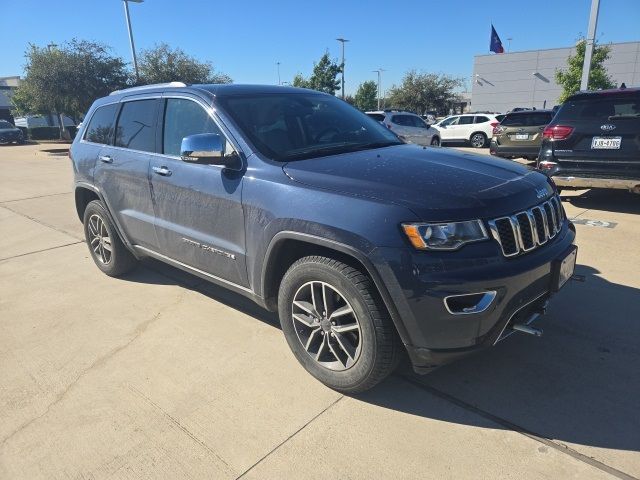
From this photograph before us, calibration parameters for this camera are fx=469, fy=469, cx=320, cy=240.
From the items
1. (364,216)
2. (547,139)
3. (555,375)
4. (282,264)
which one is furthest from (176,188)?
(547,139)

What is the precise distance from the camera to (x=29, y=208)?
28.6ft

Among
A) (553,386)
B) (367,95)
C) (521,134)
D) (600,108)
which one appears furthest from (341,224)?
(367,95)

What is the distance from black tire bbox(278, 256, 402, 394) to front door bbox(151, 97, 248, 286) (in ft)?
1.63

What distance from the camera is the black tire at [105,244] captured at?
14.9 ft

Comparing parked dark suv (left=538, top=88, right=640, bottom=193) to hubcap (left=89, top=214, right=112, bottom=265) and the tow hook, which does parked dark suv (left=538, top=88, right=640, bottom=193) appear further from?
hubcap (left=89, top=214, right=112, bottom=265)

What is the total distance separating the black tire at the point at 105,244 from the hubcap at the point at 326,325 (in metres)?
2.53

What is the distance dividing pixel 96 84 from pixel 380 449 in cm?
2775

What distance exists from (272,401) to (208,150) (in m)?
1.56

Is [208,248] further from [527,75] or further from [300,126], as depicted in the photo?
[527,75]

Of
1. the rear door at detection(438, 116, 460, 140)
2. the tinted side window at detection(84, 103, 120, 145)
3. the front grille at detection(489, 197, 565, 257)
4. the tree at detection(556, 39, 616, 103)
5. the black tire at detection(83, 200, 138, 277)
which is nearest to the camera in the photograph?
the front grille at detection(489, 197, 565, 257)

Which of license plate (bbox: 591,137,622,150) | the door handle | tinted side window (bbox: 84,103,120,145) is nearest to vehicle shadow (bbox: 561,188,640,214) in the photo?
license plate (bbox: 591,137,622,150)

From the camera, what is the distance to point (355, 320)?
8.41 ft

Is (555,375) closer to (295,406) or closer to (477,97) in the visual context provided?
(295,406)

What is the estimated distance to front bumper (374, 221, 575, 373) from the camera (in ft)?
7.26
